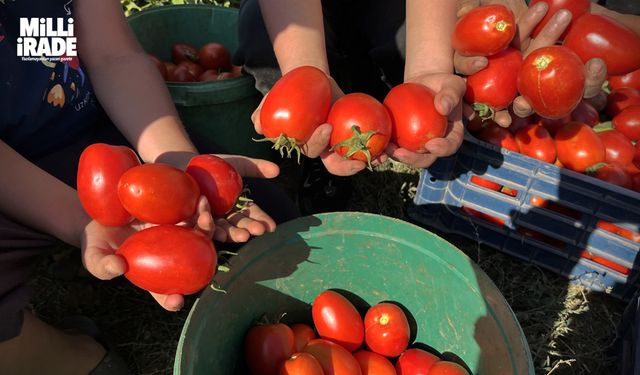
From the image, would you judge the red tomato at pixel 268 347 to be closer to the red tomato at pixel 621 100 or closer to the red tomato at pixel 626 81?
the red tomato at pixel 621 100

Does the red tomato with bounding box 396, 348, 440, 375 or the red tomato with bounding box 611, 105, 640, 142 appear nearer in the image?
the red tomato with bounding box 396, 348, 440, 375

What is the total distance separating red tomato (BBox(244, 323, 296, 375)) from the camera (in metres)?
1.60

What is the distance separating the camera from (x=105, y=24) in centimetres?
188

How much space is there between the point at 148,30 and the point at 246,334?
6.33 ft

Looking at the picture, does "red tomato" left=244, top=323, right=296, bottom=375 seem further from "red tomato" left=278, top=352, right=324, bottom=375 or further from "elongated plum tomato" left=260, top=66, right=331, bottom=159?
"elongated plum tomato" left=260, top=66, right=331, bottom=159

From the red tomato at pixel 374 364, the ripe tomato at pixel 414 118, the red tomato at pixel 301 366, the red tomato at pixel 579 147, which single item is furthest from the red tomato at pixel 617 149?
the red tomato at pixel 301 366

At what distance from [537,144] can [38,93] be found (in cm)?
180

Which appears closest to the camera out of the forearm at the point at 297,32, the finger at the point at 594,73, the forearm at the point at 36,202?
the forearm at the point at 36,202

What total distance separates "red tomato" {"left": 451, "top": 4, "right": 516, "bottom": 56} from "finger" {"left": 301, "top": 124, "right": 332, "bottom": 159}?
2.15ft

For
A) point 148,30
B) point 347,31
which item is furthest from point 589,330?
point 148,30

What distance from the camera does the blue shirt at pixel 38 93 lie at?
166 cm

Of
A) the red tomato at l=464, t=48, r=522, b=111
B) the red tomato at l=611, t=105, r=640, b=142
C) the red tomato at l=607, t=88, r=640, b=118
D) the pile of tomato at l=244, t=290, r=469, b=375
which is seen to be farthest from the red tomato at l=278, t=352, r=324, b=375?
the red tomato at l=607, t=88, r=640, b=118

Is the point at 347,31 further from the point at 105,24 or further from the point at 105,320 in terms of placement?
the point at 105,320

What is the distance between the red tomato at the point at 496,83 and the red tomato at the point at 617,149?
57cm
